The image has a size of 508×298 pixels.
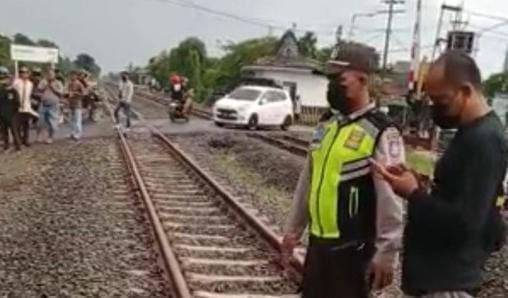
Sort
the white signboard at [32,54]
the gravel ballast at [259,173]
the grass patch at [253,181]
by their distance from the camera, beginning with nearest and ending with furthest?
the gravel ballast at [259,173]
the grass patch at [253,181]
the white signboard at [32,54]

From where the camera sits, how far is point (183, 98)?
33.8m

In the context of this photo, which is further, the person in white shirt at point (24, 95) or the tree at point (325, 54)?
the person in white shirt at point (24, 95)

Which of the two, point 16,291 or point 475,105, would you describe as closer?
point 475,105

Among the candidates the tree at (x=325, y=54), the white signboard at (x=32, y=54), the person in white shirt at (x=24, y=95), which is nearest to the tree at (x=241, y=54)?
→ the tree at (x=325, y=54)

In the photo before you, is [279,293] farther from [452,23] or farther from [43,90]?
[452,23]

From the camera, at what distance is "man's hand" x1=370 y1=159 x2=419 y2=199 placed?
3385 mm

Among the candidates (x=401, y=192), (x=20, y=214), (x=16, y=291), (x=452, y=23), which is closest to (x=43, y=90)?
(x=20, y=214)

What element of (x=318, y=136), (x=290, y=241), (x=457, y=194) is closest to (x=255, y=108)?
(x=290, y=241)

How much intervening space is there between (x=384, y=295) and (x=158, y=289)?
186 cm

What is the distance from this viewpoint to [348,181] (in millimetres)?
3859

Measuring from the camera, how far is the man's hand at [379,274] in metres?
3.75

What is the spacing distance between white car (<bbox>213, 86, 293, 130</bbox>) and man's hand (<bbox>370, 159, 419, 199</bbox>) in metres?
29.4

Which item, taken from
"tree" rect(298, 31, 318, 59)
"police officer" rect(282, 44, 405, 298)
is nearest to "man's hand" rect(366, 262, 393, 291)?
"police officer" rect(282, 44, 405, 298)

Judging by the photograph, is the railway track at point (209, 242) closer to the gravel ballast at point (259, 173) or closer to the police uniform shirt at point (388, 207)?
the gravel ballast at point (259, 173)
